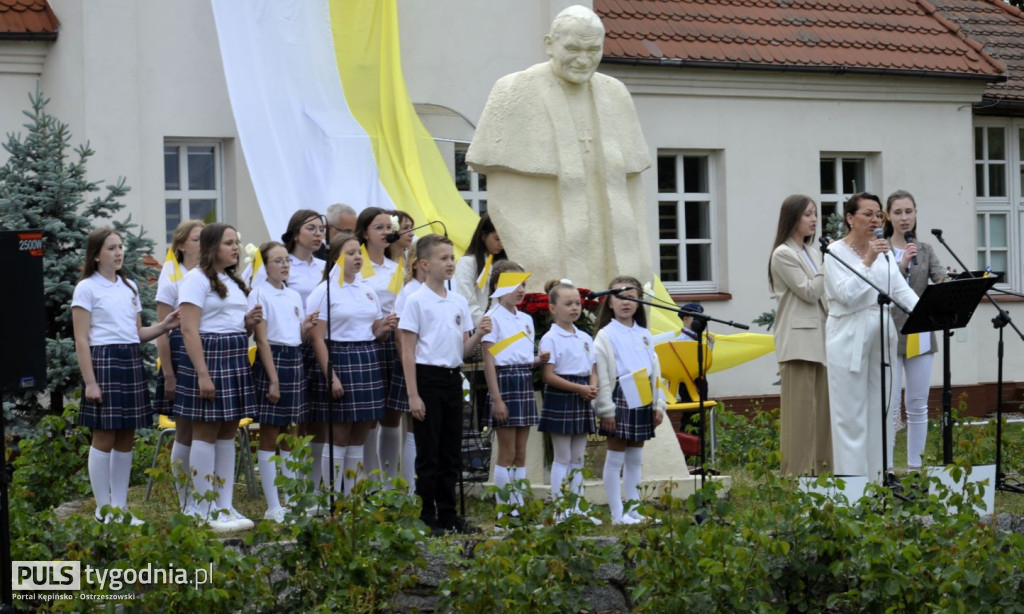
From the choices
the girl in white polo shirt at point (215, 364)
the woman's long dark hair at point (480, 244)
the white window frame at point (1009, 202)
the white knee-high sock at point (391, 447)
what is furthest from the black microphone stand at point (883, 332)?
the white window frame at point (1009, 202)

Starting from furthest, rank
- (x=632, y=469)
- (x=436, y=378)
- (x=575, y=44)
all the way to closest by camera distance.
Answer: (x=575, y=44), (x=632, y=469), (x=436, y=378)

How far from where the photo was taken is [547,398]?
842 centimetres

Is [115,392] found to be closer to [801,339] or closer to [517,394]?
[517,394]

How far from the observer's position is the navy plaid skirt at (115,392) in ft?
26.1

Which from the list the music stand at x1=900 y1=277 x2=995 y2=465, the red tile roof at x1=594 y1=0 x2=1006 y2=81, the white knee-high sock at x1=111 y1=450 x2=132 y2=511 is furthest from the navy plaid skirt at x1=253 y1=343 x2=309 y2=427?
the red tile roof at x1=594 y1=0 x2=1006 y2=81

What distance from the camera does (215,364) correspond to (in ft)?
26.1

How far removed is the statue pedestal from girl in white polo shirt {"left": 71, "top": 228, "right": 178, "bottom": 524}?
7.02 feet

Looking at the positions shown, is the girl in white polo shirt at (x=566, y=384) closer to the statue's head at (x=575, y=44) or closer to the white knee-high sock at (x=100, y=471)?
the statue's head at (x=575, y=44)

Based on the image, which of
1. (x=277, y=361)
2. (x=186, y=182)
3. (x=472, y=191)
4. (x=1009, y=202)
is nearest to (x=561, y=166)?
(x=277, y=361)

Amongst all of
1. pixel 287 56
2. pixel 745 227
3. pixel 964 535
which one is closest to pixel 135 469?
pixel 287 56

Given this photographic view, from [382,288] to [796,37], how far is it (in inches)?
396

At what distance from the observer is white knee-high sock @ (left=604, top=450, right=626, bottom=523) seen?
837 cm

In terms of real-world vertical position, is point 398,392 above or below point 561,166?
below

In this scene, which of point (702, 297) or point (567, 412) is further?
point (702, 297)
